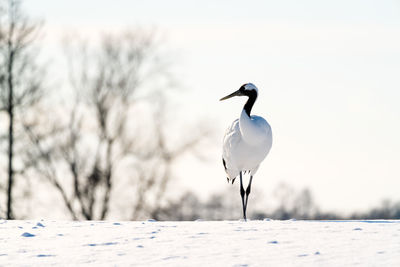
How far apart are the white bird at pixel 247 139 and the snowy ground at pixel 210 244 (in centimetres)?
325

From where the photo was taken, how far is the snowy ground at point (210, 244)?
9.37m

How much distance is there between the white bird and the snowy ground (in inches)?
128

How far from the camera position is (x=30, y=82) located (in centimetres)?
2666

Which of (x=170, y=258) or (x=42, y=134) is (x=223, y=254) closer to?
(x=170, y=258)

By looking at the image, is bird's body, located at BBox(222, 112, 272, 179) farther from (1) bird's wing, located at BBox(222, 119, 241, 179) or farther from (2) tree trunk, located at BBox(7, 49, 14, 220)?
(2) tree trunk, located at BBox(7, 49, 14, 220)

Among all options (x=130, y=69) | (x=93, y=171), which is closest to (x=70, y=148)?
(x=93, y=171)

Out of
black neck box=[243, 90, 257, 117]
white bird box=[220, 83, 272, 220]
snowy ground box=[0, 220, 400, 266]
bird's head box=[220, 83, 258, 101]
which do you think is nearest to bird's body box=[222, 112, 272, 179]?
white bird box=[220, 83, 272, 220]

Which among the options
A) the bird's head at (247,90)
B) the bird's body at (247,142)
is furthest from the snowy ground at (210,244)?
the bird's head at (247,90)

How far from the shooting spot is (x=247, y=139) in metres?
15.1

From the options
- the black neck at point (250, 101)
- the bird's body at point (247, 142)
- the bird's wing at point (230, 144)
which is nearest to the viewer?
the bird's body at point (247, 142)

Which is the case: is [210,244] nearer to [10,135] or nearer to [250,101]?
[250,101]

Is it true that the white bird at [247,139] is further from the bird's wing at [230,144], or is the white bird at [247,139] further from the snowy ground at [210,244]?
the snowy ground at [210,244]

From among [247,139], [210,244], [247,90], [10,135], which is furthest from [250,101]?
[10,135]

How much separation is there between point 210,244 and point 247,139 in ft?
16.7
